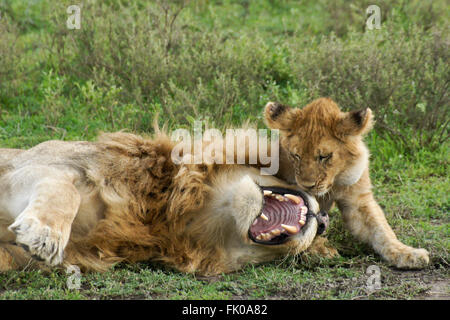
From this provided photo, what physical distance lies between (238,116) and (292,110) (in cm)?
256

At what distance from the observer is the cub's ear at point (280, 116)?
4.07 m

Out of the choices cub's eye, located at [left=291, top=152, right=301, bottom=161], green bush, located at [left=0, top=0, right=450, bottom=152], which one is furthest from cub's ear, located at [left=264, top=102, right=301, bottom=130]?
green bush, located at [left=0, top=0, right=450, bottom=152]

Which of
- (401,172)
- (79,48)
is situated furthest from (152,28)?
(401,172)

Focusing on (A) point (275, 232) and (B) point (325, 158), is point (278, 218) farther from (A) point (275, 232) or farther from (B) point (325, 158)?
(B) point (325, 158)

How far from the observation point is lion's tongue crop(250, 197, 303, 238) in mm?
3790

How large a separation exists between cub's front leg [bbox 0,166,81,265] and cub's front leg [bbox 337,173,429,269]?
1624 millimetres

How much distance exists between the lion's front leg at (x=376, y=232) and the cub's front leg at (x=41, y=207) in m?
1.64

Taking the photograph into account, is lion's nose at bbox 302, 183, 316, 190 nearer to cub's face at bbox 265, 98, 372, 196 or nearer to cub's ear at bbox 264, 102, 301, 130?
cub's face at bbox 265, 98, 372, 196

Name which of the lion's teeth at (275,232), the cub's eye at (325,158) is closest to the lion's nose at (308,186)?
the cub's eye at (325,158)

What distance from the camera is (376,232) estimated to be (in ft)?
13.4

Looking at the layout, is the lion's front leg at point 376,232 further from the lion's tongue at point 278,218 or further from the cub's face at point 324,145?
the lion's tongue at point 278,218

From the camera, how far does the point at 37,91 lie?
7211 mm
